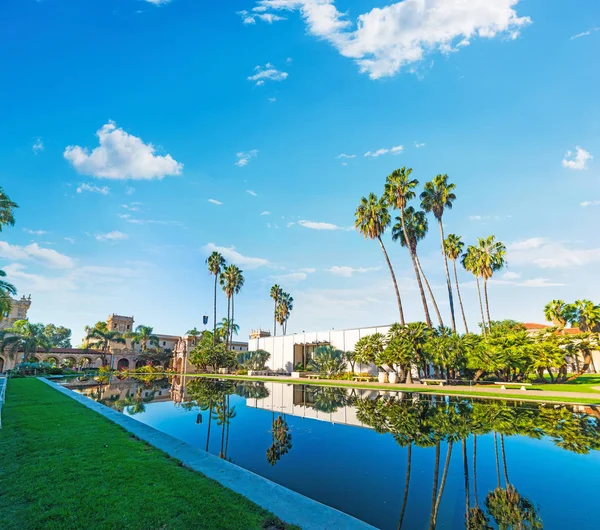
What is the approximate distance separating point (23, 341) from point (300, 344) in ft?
148

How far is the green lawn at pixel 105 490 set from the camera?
4750 millimetres

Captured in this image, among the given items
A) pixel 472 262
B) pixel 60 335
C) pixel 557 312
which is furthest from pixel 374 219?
pixel 60 335

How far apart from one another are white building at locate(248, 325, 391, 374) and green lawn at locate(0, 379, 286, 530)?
1349 inches

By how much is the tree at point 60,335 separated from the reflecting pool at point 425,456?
128 m

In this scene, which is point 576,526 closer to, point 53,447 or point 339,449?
point 339,449

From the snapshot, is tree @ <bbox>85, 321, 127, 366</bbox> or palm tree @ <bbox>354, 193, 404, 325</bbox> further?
tree @ <bbox>85, 321, 127, 366</bbox>

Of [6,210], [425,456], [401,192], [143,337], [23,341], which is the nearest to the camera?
[425,456]

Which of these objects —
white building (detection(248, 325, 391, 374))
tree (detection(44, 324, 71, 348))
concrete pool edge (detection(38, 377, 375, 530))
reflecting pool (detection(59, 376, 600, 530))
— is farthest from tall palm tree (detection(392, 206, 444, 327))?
tree (detection(44, 324, 71, 348))

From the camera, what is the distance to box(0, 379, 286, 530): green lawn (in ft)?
15.6

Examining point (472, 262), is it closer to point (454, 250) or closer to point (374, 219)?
point (454, 250)

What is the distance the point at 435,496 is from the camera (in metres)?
6.88

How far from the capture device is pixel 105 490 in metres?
5.80

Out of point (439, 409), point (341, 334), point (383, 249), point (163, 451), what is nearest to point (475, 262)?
point (383, 249)

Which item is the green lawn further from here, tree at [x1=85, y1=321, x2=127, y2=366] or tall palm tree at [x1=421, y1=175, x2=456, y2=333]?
tree at [x1=85, y1=321, x2=127, y2=366]
